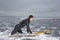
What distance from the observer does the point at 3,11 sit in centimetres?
403

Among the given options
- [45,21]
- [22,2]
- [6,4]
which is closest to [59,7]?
[45,21]

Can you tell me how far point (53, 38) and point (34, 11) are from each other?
4.00 feet

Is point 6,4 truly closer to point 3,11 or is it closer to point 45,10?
point 3,11

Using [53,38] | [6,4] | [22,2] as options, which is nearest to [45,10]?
[22,2]

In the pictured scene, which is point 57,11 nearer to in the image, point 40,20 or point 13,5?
point 40,20

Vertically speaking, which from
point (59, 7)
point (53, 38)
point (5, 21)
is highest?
point (59, 7)

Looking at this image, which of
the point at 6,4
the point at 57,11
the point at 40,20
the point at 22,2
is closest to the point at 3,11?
the point at 6,4

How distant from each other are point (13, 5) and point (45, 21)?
2.88ft

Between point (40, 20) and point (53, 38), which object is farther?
point (40, 20)

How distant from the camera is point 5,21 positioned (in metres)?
4.02

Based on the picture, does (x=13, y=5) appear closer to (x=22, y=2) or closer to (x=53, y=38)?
(x=22, y=2)

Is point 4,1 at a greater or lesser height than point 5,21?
greater

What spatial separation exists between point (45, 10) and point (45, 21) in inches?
11.0

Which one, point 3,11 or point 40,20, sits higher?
point 3,11
